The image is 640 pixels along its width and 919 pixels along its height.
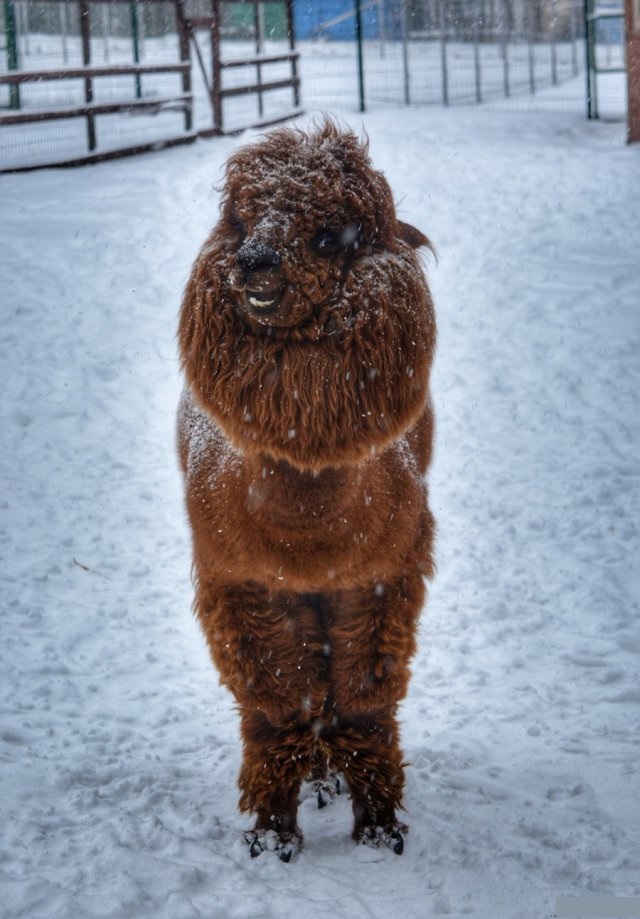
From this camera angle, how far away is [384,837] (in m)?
3.45

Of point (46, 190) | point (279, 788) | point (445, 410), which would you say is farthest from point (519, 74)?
point (279, 788)

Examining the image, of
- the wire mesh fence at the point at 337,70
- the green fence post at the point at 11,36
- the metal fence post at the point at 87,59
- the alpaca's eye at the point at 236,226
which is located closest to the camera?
the alpaca's eye at the point at 236,226

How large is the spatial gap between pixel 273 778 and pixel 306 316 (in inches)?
65.7

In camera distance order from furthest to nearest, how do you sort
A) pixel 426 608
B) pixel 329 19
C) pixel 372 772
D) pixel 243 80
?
pixel 329 19 → pixel 243 80 → pixel 426 608 → pixel 372 772

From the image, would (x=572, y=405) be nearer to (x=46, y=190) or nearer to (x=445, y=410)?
(x=445, y=410)

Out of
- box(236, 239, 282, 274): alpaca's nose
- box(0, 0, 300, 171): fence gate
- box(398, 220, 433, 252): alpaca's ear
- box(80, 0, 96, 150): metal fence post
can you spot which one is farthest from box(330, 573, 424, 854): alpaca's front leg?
box(80, 0, 96, 150): metal fence post

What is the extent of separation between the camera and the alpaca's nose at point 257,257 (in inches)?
98.0

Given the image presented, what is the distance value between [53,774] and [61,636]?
1262 millimetres

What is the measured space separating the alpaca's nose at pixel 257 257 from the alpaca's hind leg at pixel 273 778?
5.29ft


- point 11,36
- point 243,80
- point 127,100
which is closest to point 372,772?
point 11,36

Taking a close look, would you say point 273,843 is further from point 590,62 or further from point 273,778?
point 590,62

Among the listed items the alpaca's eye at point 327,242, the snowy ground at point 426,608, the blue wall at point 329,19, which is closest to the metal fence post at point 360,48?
the snowy ground at point 426,608

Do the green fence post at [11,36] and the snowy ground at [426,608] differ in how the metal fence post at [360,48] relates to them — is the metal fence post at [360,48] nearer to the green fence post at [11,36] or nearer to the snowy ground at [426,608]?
the snowy ground at [426,608]

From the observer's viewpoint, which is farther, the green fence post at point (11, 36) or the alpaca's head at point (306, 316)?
the green fence post at point (11, 36)
